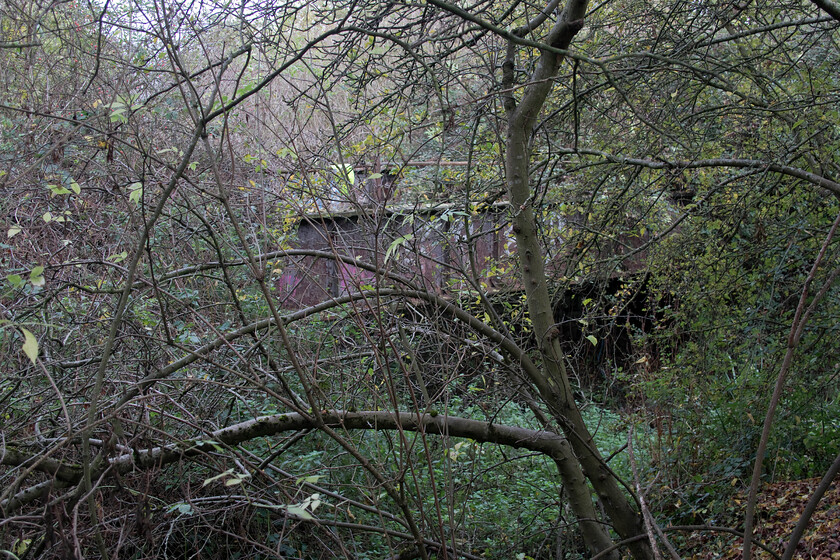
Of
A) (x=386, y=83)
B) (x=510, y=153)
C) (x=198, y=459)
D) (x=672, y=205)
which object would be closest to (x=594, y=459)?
(x=510, y=153)

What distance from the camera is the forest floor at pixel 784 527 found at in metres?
4.26

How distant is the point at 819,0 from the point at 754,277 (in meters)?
2.23

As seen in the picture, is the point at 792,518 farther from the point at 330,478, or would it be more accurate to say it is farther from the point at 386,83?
the point at 386,83

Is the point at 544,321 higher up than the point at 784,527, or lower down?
higher up

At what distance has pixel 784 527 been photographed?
4645 millimetres

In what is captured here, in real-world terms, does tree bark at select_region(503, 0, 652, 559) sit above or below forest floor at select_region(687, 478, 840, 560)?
above

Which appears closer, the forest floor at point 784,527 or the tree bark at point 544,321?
the tree bark at point 544,321

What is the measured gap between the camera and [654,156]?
4.05 meters

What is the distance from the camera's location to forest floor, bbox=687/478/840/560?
4.26 m

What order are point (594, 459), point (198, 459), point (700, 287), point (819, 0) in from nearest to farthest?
point (819, 0) < point (198, 459) < point (594, 459) < point (700, 287)

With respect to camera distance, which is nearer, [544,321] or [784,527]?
[544,321]

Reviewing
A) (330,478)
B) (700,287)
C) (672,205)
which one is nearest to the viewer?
(330,478)

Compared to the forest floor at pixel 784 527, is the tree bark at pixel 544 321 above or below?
above

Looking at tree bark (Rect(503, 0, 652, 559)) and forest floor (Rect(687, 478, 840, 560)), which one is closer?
tree bark (Rect(503, 0, 652, 559))
